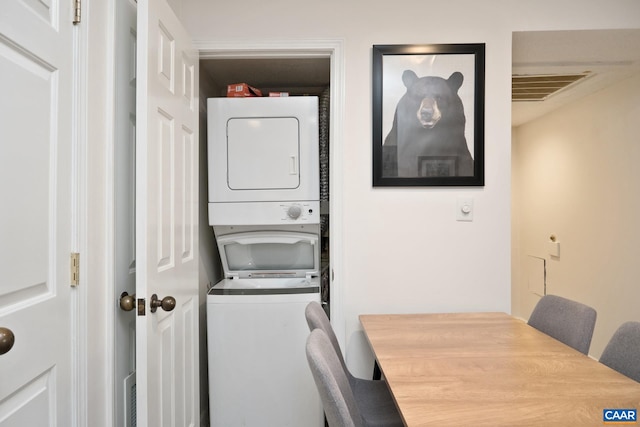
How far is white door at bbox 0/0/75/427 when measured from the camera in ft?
2.64

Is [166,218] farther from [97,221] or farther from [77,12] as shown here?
[77,12]

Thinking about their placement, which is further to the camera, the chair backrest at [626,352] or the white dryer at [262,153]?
the white dryer at [262,153]

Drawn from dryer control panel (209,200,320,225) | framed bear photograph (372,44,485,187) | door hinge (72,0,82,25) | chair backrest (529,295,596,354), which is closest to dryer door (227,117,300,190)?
dryer control panel (209,200,320,225)

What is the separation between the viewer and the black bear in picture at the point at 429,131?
1883mm

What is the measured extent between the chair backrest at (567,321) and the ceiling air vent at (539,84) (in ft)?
5.20

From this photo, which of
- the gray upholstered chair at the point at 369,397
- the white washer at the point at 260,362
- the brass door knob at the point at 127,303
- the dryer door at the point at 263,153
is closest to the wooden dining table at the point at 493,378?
the gray upholstered chair at the point at 369,397

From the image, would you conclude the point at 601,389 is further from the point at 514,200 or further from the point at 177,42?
the point at 514,200

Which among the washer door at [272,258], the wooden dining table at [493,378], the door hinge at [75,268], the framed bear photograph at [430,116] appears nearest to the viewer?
the wooden dining table at [493,378]

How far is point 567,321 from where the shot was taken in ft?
4.99

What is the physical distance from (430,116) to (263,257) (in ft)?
4.28

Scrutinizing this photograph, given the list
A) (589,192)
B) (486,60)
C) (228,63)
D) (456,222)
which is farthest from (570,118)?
(228,63)

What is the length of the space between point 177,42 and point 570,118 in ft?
11.3

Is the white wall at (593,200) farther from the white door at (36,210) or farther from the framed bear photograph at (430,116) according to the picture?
the white door at (36,210)

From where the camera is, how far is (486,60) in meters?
1.90
